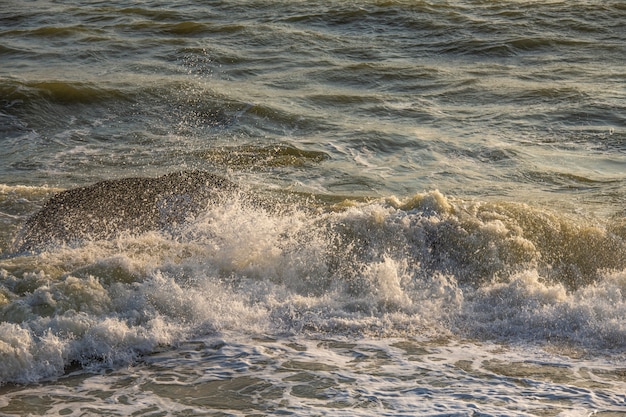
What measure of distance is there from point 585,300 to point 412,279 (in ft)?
4.68

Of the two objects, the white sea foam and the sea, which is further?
the white sea foam

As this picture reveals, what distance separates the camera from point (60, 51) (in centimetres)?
1650

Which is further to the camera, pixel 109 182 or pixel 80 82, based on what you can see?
pixel 80 82

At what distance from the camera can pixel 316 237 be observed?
815 cm

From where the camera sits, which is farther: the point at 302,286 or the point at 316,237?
the point at 316,237

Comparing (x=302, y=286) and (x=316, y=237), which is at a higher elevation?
(x=316, y=237)

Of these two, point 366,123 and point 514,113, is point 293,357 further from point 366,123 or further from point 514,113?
point 514,113

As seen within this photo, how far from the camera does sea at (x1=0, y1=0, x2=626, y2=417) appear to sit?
19.9ft

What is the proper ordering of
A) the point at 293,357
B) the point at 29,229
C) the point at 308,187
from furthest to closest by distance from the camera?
1. the point at 308,187
2. the point at 29,229
3. the point at 293,357

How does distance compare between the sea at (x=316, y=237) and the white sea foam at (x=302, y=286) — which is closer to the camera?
the sea at (x=316, y=237)

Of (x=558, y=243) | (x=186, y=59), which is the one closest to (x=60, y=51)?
(x=186, y=59)

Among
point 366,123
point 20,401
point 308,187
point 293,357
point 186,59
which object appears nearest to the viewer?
point 20,401

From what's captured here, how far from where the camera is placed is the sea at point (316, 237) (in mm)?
6059

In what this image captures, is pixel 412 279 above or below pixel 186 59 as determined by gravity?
below
